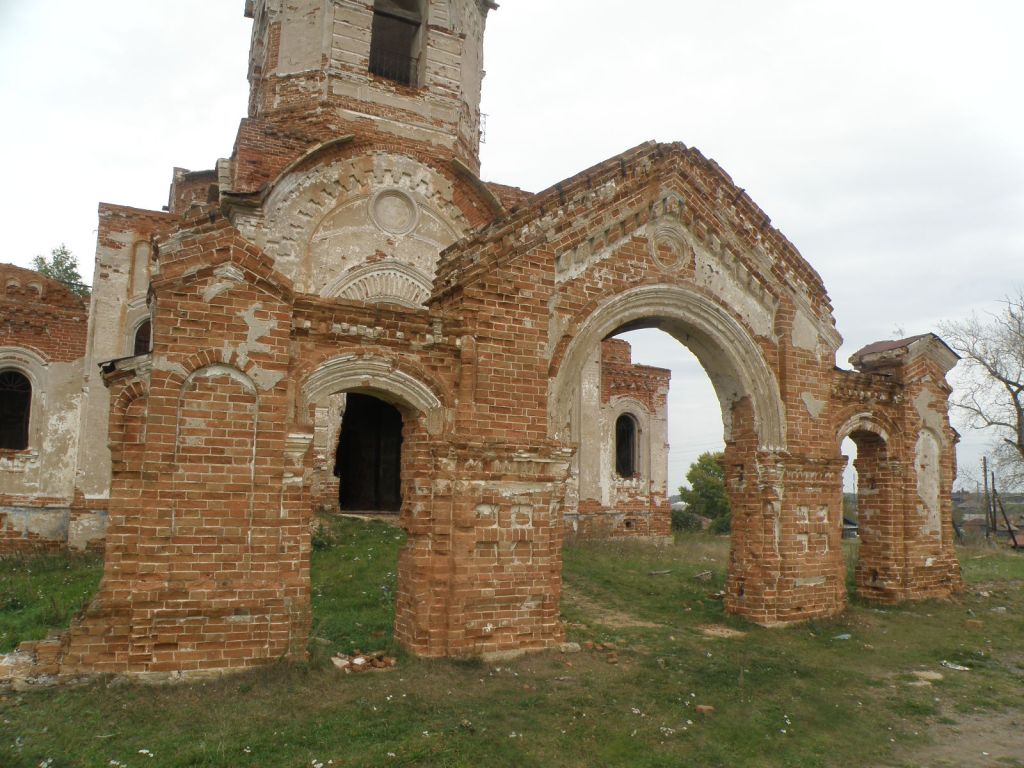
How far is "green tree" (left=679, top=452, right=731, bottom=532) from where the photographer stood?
105 ft

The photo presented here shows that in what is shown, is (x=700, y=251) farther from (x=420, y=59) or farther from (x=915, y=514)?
(x=420, y=59)

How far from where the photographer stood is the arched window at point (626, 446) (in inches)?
851

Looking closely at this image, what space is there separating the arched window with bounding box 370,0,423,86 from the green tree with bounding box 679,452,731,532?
872 inches

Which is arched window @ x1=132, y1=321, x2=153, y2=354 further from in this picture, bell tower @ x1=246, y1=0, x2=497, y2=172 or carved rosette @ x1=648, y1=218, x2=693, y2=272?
carved rosette @ x1=648, y1=218, x2=693, y2=272

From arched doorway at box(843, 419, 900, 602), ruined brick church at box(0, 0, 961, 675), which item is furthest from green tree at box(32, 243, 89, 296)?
arched doorway at box(843, 419, 900, 602)

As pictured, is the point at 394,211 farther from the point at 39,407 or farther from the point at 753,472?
the point at 39,407

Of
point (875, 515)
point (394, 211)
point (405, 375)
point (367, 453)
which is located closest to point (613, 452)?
point (367, 453)

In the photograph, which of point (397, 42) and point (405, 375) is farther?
point (397, 42)

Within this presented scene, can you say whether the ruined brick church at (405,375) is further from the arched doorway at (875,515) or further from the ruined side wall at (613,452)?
the ruined side wall at (613,452)

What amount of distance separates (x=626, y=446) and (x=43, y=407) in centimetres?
1459

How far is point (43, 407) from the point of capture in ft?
52.3

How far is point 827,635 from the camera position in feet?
31.0

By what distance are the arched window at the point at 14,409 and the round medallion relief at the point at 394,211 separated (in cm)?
880

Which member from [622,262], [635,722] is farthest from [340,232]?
[635,722]
